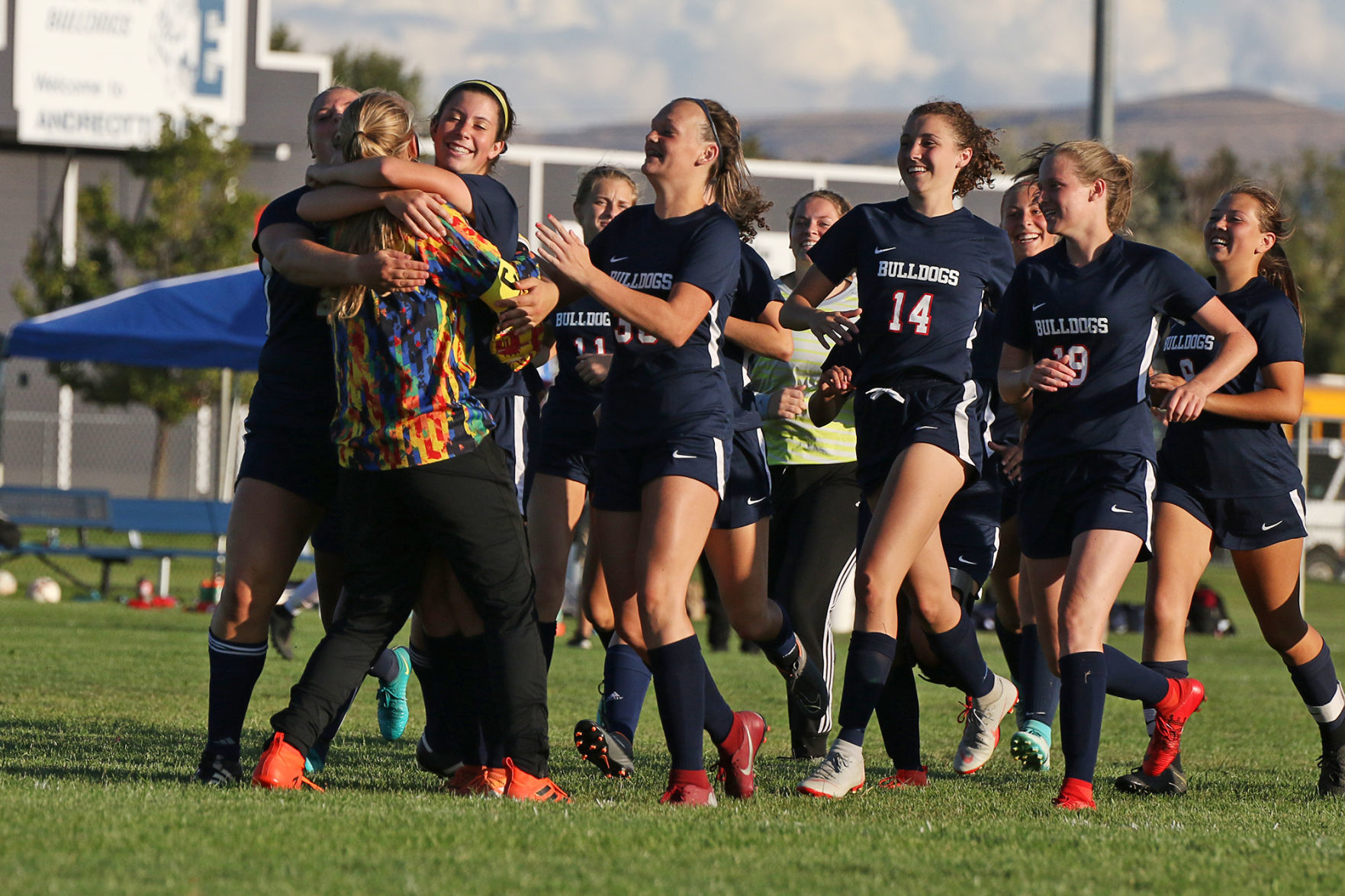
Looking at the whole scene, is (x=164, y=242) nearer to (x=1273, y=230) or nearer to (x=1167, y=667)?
(x=1273, y=230)

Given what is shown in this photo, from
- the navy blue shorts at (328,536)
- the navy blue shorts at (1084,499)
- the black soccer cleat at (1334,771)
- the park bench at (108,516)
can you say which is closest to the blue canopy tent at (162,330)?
the park bench at (108,516)

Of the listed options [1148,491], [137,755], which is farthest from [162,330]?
[1148,491]

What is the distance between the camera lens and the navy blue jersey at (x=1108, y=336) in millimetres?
5336

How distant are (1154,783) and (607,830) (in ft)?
8.29

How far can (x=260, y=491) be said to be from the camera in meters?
5.01

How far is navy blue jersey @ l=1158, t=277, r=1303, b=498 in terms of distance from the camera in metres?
6.00

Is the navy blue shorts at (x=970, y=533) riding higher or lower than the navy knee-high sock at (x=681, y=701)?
higher

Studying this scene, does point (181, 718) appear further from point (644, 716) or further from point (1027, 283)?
point (1027, 283)

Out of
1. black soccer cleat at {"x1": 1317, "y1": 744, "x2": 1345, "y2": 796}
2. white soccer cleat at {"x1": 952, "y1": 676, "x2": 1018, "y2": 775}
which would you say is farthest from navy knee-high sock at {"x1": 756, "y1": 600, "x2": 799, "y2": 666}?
black soccer cleat at {"x1": 1317, "y1": 744, "x2": 1345, "y2": 796}

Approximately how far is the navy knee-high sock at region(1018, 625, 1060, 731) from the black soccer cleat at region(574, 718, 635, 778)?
1.54m

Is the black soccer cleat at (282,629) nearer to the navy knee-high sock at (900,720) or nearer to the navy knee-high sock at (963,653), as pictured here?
the navy knee-high sock at (963,653)

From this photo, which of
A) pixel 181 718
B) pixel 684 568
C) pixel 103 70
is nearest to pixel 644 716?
pixel 181 718

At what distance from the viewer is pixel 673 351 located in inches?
197

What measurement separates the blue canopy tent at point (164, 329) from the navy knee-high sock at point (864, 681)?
373 inches
